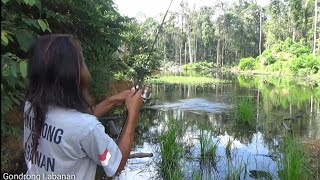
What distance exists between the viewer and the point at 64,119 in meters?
1.39

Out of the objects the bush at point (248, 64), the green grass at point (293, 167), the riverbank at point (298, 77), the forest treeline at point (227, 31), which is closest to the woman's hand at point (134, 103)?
the green grass at point (293, 167)

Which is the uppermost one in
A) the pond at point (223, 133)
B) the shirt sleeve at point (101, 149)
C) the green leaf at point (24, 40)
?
the green leaf at point (24, 40)

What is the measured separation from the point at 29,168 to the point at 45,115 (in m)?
0.30

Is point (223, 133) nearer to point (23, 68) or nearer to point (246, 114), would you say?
point (246, 114)

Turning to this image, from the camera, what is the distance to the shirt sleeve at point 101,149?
1377 millimetres

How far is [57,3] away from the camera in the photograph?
14.9ft

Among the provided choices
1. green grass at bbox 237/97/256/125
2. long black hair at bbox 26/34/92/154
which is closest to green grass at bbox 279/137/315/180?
long black hair at bbox 26/34/92/154

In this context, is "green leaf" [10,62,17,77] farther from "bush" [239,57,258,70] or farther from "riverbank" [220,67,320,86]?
"bush" [239,57,258,70]

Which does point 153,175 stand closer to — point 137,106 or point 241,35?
point 137,106

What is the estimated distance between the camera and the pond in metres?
5.79

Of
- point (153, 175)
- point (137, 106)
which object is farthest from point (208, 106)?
point (137, 106)

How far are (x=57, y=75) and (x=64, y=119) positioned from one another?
169 millimetres

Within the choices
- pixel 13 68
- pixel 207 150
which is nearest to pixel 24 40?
pixel 13 68

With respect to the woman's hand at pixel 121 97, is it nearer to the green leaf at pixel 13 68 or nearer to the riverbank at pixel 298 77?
the green leaf at pixel 13 68
